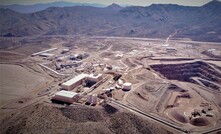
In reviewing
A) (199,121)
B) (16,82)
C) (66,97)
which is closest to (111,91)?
(66,97)

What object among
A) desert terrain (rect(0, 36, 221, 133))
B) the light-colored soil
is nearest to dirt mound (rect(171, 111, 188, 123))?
desert terrain (rect(0, 36, 221, 133))

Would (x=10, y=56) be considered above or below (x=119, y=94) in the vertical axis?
below

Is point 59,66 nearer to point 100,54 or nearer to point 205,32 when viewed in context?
point 100,54

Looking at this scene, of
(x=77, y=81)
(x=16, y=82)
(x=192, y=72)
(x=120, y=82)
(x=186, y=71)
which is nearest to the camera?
(x=77, y=81)

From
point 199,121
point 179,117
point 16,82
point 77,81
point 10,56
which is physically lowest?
point 10,56

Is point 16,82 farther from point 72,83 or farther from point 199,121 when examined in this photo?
point 199,121

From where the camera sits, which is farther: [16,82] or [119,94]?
[16,82]

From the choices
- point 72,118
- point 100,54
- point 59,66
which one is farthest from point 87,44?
point 72,118

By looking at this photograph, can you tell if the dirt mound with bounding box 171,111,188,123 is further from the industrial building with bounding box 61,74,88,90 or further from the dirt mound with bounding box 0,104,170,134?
the industrial building with bounding box 61,74,88,90

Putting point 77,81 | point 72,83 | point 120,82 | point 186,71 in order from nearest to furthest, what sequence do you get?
1. point 72,83
2. point 77,81
3. point 120,82
4. point 186,71
